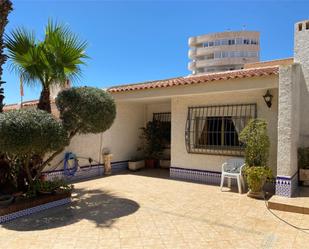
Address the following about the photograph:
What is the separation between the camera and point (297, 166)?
9.47 metres

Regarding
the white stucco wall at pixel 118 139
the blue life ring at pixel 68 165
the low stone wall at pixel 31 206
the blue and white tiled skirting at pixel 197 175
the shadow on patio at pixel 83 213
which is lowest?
the shadow on patio at pixel 83 213

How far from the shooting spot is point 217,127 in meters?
11.3

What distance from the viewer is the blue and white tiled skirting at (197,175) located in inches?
428

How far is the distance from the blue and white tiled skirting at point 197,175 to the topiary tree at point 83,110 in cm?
505

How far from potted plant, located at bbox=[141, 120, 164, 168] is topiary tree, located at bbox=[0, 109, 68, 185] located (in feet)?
24.9

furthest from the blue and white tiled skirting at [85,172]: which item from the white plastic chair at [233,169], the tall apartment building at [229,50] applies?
the tall apartment building at [229,50]

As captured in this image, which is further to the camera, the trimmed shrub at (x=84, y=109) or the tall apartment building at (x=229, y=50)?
the tall apartment building at (x=229, y=50)

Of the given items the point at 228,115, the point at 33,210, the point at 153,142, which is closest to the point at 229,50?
the point at 153,142

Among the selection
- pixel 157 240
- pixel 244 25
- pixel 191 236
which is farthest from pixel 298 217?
pixel 244 25

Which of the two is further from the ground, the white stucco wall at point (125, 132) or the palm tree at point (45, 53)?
the palm tree at point (45, 53)

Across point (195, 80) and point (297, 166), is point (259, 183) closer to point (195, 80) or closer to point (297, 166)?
point (297, 166)

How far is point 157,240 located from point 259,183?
4.53 m

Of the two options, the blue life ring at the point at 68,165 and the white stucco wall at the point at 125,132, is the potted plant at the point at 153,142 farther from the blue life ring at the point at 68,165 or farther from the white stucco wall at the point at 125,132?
the blue life ring at the point at 68,165

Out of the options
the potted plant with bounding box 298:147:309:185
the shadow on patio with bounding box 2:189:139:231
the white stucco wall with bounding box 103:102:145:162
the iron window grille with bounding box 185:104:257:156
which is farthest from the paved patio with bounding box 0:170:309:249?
the white stucco wall with bounding box 103:102:145:162
